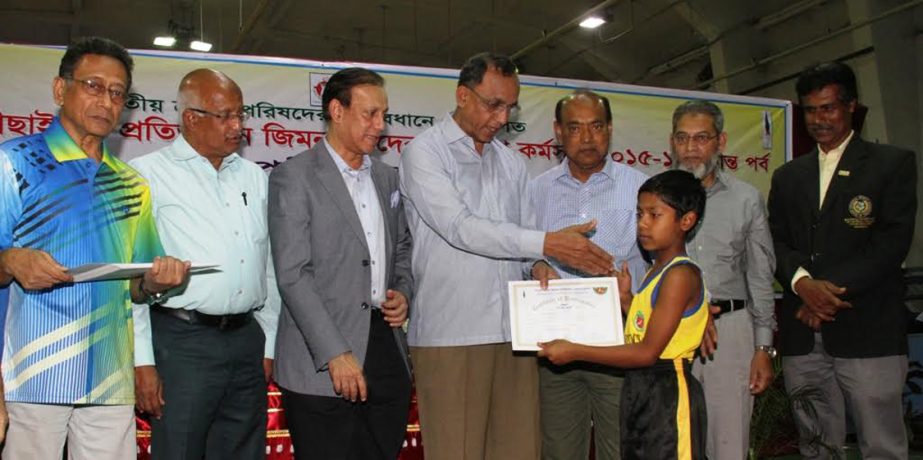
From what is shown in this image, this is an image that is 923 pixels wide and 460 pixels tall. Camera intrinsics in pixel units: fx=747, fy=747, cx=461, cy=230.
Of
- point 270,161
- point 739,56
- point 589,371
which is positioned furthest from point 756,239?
point 739,56

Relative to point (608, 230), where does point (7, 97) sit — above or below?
above

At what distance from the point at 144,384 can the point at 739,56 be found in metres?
12.1

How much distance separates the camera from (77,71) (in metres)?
2.38

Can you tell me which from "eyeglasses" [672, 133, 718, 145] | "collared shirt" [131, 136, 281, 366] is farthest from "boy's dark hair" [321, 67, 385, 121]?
"eyeglasses" [672, 133, 718, 145]

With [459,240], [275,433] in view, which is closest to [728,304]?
[459,240]

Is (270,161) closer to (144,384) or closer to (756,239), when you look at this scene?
(144,384)

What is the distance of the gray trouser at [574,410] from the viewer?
10.2 ft

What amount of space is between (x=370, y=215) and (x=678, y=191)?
116cm

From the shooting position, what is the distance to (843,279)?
335 cm

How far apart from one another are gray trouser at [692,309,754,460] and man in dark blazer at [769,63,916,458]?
0.34 m

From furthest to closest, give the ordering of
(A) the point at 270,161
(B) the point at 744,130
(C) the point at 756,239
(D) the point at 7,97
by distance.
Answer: (B) the point at 744,130 < (A) the point at 270,161 < (D) the point at 7,97 < (C) the point at 756,239

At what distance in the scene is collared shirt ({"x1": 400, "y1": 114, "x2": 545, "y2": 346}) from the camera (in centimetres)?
269

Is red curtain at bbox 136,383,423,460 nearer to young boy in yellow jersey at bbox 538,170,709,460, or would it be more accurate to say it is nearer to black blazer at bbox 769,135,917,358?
young boy in yellow jersey at bbox 538,170,709,460

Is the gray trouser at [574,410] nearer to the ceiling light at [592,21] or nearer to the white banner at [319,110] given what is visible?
the white banner at [319,110]
